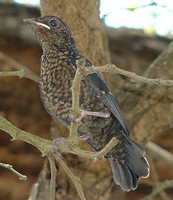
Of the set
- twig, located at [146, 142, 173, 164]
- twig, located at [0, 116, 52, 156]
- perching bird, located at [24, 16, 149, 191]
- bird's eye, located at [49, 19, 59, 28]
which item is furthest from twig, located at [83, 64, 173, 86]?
twig, located at [146, 142, 173, 164]

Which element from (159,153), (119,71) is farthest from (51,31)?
(159,153)

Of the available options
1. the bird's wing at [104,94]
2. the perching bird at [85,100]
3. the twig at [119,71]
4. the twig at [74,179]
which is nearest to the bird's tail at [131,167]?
the perching bird at [85,100]

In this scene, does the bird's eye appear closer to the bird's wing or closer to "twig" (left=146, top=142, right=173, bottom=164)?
the bird's wing

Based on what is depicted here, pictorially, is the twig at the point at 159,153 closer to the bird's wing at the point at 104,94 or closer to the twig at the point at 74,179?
the bird's wing at the point at 104,94

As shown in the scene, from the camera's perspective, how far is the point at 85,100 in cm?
404

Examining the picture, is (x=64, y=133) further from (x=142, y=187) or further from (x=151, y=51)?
(x=142, y=187)

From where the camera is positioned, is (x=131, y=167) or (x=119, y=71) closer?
(x=119, y=71)

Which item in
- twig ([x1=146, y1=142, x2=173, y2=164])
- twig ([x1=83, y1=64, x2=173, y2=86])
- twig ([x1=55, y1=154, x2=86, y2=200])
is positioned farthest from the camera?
twig ([x1=146, y1=142, x2=173, y2=164])

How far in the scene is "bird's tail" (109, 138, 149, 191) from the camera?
13.2ft

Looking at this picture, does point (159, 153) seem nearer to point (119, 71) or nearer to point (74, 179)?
point (74, 179)

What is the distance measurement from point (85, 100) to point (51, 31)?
0.42 meters

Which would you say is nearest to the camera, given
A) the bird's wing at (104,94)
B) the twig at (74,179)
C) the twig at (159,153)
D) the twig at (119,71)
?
the twig at (119,71)

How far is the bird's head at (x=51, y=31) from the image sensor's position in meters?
4.01

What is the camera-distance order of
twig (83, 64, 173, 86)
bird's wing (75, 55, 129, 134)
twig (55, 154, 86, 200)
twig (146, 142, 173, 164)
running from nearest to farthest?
twig (83, 64, 173, 86) < twig (55, 154, 86, 200) < bird's wing (75, 55, 129, 134) < twig (146, 142, 173, 164)
